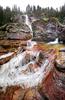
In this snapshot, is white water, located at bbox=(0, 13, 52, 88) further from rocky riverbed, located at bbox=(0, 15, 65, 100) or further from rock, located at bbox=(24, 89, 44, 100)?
rock, located at bbox=(24, 89, 44, 100)

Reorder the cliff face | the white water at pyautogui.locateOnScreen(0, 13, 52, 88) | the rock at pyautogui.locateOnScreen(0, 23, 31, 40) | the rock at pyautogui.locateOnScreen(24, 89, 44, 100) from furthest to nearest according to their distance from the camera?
the rock at pyautogui.locateOnScreen(0, 23, 31, 40) → the cliff face → the white water at pyautogui.locateOnScreen(0, 13, 52, 88) → the rock at pyautogui.locateOnScreen(24, 89, 44, 100)

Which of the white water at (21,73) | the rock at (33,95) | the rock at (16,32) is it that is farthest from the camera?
the rock at (16,32)

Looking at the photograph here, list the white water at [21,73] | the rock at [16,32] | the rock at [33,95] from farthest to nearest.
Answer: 1. the rock at [16,32]
2. the white water at [21,73]
3. the rock at [33,95]

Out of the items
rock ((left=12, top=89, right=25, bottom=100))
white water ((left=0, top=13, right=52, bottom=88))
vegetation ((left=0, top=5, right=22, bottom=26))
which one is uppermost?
vegetation ((left=0, top=5, right=22, bottom=26))

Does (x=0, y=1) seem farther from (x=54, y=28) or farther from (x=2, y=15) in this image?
(x=54, y=28)

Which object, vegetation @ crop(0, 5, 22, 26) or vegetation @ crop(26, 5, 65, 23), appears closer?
vegetation @ crop(26, 5, 65, 23)

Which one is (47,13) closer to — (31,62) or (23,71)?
(31,62)

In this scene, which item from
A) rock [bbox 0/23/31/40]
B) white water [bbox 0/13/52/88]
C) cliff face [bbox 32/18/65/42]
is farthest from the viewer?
rock [bbox 0/23/31/40]

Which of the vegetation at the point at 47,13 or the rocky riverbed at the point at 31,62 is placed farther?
the vegetation at the point at 47,13

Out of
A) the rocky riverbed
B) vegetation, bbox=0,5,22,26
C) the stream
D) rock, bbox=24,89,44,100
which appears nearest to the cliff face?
the rocky riverbed

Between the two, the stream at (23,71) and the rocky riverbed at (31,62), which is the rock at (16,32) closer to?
the rocky riverbed at (31,62)

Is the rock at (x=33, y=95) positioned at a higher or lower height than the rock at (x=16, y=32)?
lower

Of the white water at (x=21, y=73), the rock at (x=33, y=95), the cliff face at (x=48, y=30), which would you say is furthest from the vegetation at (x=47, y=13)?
the rock at (x=33, y=95)

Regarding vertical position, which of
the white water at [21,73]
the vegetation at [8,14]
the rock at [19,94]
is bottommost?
the rock at [19,94]
